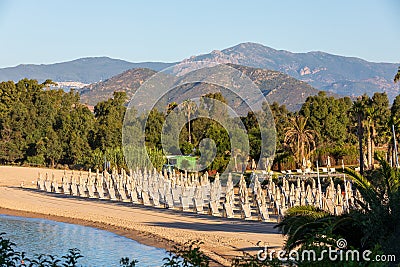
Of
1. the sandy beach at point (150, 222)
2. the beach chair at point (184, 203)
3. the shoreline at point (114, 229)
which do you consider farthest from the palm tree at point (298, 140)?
the shoreline at point (114, 229)

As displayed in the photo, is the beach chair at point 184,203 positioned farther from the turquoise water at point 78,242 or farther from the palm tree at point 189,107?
the palm tree at point 189,107

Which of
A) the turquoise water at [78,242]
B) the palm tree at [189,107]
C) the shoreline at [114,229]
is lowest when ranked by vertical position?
the turquoise water at [78,242]

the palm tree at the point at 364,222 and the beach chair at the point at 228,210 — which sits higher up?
the palm tree at the point at 364,222

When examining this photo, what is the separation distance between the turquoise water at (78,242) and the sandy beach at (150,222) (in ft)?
1.47

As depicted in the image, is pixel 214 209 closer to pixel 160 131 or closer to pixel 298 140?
pixel 298 140

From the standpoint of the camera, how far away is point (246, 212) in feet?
63.4

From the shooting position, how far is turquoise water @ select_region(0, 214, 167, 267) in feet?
51.2

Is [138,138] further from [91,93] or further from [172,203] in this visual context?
[91,93]

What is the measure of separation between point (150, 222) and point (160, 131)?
23.8 m

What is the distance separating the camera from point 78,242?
18172 millimetres

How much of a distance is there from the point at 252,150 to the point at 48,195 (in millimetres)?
13712

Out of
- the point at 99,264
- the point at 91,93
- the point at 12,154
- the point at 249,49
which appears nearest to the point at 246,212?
the point at 99,264

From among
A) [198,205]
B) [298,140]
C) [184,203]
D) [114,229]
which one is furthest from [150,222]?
[298,140]

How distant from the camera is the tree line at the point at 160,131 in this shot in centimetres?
3928
